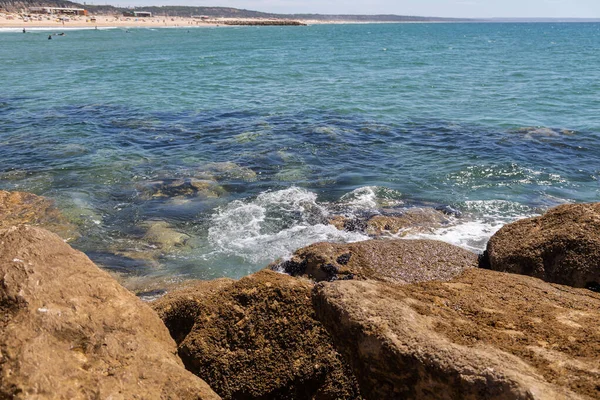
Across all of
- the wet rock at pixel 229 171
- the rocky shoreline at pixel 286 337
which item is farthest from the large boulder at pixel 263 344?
the wet rock at pixel 229 171

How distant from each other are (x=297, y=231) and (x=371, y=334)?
626 centimetres

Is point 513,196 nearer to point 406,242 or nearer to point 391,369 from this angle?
point 406,242

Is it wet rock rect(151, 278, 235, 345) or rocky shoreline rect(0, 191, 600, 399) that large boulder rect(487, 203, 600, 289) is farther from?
wet rock rect(151, 278, 235, 345)

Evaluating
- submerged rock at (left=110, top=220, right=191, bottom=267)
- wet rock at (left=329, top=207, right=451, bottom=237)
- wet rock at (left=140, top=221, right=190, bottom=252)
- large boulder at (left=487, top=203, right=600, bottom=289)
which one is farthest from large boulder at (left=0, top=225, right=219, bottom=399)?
wet rock at (left=329, top=207, right=451, bottom=237)

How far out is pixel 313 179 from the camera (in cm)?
1259

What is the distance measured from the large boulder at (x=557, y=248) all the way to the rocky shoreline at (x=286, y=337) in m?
0.75

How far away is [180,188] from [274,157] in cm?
347

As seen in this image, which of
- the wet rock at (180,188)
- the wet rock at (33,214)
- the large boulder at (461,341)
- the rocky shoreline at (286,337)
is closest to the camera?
the large boulder at (461,341)

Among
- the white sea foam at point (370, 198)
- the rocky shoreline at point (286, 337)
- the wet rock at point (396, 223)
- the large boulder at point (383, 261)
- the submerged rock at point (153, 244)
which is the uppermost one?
the rocky shoreline at point (286, 337)

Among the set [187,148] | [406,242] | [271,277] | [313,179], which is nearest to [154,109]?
[187,148]

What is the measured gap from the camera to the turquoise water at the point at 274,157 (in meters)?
9.68

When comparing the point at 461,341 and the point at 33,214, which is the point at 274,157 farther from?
the point at 461,341

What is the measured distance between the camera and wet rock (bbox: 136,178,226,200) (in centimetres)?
1161

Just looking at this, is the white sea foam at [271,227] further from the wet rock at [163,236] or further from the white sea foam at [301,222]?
the wet rock at [163,236]
